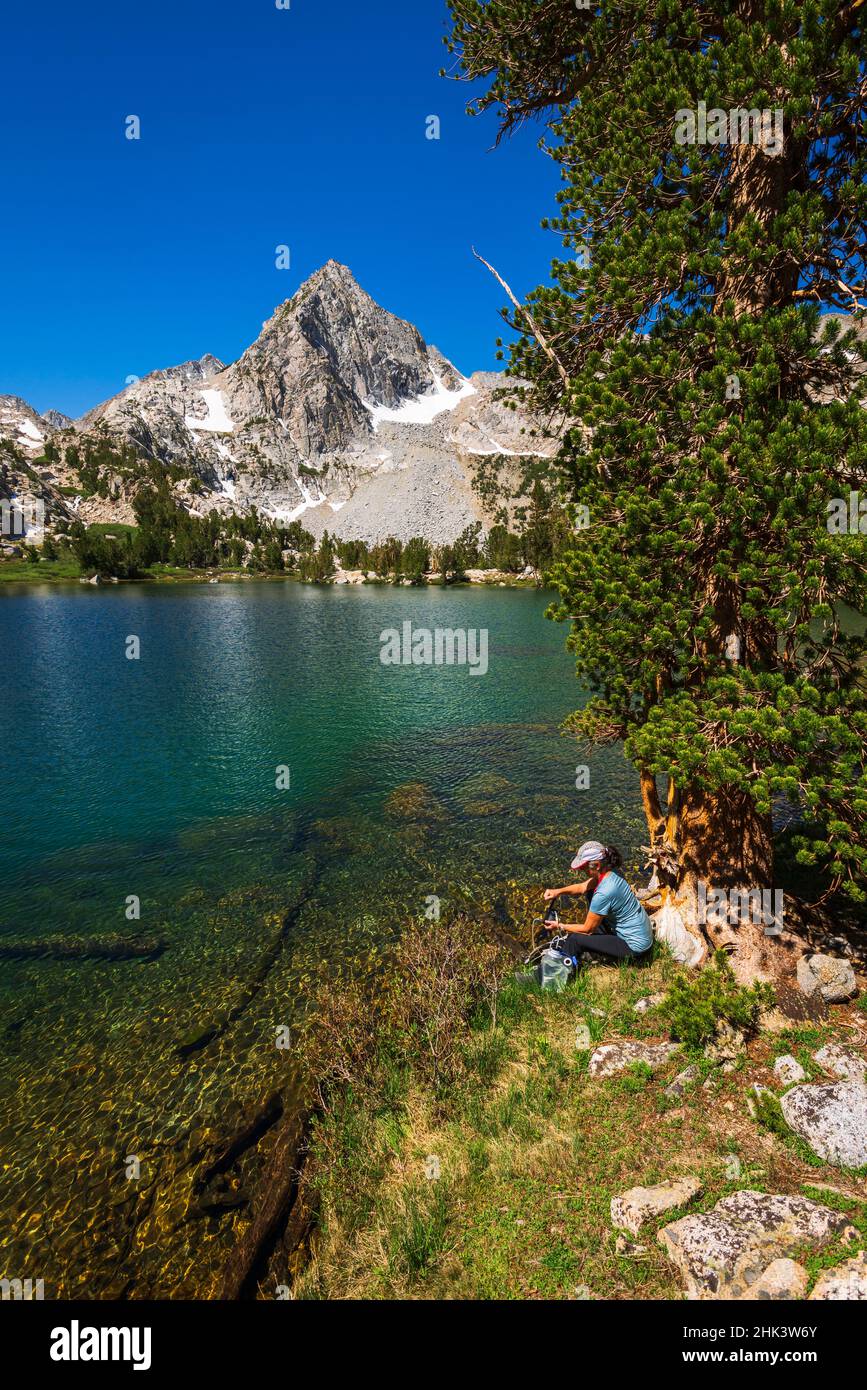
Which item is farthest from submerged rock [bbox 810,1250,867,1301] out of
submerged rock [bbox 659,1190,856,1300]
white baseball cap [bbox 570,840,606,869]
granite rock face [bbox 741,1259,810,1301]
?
white baseball cap [bbox 570,840,606,869]

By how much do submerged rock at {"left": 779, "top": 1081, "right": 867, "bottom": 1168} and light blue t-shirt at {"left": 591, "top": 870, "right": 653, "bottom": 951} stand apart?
12.7ft

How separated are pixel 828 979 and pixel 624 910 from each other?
3357 millimetres

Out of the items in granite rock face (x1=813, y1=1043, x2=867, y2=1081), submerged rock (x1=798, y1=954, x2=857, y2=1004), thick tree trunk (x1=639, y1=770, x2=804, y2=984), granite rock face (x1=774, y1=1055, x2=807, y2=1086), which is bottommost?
granite rock face (x1=774, y1=1055, x2=807, y2=1086)

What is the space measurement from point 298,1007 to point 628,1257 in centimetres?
878

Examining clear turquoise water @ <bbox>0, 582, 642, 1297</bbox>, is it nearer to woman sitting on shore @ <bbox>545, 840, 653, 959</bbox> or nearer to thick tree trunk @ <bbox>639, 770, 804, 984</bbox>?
woman sitting on shore @ <bbox>545, 840, 653, 959</bbox>

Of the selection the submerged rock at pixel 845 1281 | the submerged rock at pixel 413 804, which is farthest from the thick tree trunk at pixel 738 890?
the submerged rock at pixel 413 804

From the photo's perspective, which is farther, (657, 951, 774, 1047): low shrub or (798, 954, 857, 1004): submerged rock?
(798, 954, 857, 1004): submerged rock

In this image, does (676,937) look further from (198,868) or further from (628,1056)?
(198,868)

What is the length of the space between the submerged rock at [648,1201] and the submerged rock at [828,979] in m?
4.20

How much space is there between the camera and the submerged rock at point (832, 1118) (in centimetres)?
669

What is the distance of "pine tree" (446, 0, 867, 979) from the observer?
24.7ft

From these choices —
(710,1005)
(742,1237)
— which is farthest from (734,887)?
(742,1237)

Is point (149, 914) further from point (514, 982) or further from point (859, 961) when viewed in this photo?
point (859, 961)

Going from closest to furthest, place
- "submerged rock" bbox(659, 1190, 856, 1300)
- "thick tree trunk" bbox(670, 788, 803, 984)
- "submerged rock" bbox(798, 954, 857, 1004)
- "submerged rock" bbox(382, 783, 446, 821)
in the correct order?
"submerged rock" bbox(659, 1190, 856, 1300)
"submerged rock" bbox(798, 954, 857, 1004)
"thick tree trunk" bbox(670, 788, 803, 984)
"submerged rock" bbox(382, 783, 446, 821)
